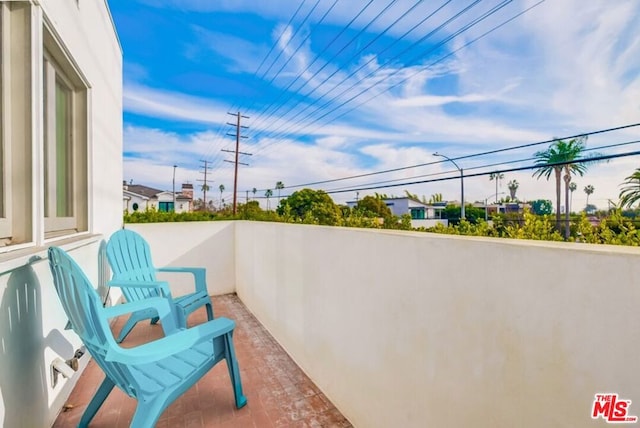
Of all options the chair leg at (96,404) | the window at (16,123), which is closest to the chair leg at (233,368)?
the chair leg at (96,404)

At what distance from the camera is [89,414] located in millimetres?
1818

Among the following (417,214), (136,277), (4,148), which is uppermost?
(4,148)

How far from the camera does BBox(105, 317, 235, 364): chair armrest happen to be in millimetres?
1398

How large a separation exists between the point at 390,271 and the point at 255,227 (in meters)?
2.61

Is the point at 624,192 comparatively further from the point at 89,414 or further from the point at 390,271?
the point at 89,414

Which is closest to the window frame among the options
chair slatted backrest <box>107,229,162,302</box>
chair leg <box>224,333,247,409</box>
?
chair leg <box>224,333,247,409</box>

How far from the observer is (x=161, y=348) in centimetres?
146

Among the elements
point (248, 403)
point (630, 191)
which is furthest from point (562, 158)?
point (248, 403)

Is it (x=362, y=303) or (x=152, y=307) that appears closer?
(x=362, y=303)

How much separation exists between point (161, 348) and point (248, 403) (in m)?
1.02

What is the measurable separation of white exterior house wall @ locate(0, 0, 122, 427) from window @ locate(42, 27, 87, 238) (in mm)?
59

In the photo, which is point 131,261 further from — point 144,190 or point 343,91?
point 144,190

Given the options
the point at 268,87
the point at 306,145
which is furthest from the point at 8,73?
the point at 306,145

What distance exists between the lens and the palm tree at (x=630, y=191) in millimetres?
1705
